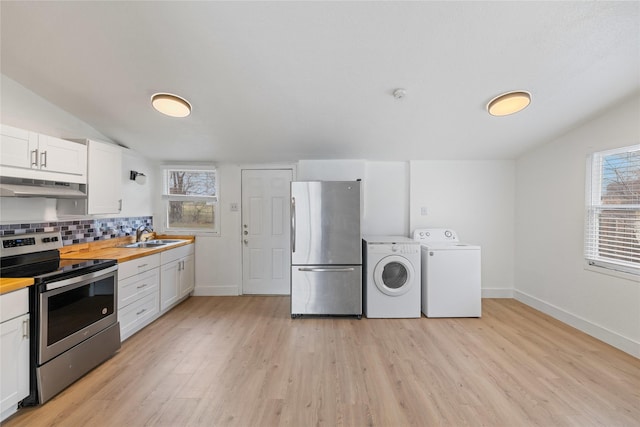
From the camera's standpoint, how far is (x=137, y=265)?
8.95 feet

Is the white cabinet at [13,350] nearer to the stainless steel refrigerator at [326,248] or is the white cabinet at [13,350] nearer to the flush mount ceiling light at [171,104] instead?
the flush mount ceiling light at [171,104]

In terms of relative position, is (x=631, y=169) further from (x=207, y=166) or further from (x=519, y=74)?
(x=207, y=166)

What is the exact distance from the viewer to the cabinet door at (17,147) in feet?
6.07

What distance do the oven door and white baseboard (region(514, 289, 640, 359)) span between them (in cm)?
465

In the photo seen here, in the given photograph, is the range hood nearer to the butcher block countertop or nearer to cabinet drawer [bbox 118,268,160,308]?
the butcher block countertop

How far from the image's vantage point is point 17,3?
165cm

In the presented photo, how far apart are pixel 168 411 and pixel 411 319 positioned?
2.54 m

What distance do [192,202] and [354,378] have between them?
331 cm

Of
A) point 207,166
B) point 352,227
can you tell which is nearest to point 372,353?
point 352,227

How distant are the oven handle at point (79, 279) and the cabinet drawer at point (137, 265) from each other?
0.14 m

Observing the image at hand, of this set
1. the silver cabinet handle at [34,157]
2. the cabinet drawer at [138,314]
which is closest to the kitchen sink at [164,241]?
the cabinet drawer at [138,314]

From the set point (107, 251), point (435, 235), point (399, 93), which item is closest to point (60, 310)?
point (107, 251)

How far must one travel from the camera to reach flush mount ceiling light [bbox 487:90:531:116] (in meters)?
2.38

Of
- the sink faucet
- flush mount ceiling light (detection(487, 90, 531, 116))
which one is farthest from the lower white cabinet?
flush mount ceiling light (detection(487, 90, 531, 116))
